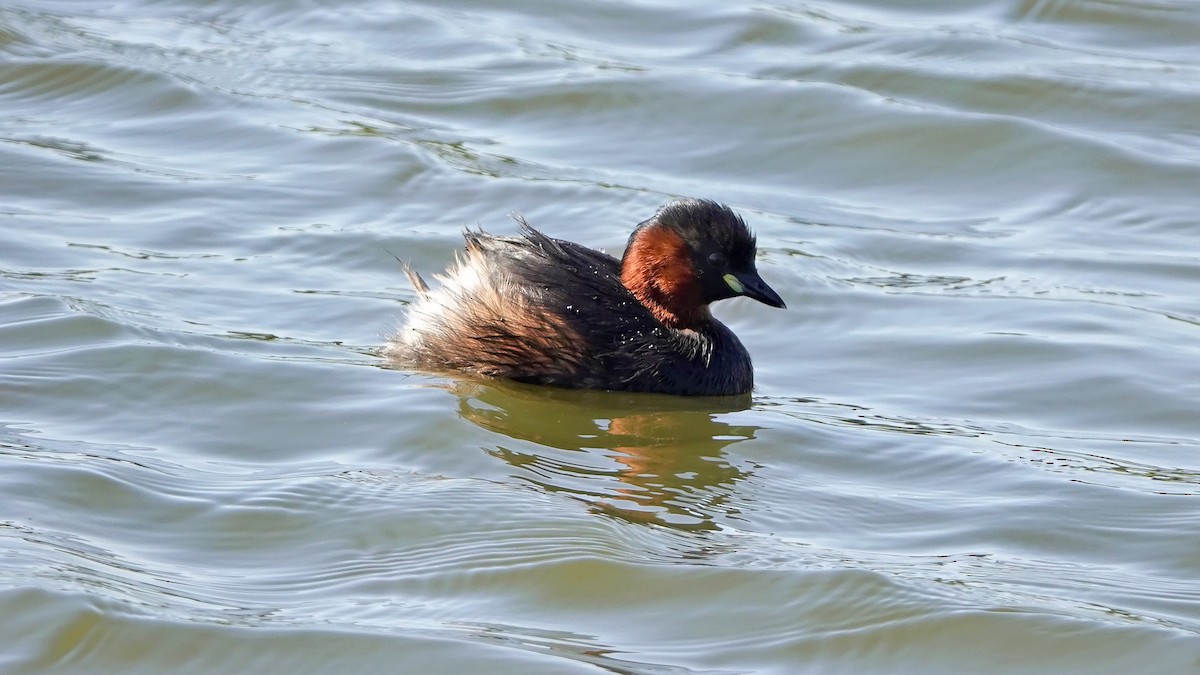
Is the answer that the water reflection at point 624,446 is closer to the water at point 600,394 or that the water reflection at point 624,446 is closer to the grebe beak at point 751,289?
the water at point 600,394

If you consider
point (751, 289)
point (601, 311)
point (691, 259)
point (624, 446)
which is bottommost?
point (624, 446)

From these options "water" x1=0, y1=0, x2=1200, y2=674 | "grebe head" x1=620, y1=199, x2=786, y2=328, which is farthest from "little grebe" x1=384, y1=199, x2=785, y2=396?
"water" x1=0, y1=0, x2=1200, y2=674

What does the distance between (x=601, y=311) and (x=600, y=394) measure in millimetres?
329

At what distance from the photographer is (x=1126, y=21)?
1196 cm

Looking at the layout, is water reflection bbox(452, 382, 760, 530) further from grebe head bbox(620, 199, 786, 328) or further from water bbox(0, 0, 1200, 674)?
grebe head bbox(620, 199, 786, 328)

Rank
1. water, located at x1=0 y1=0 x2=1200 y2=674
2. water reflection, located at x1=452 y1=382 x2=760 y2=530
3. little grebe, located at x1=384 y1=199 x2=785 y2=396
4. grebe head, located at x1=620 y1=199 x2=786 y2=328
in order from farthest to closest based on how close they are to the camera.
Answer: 1. grebe head, located at x1=620 y1=199 x2=786 y2=328
2. little grebe, located at x1=384 y1=199 x2=785 y2=396
3. water reflection, located at x1=452 y1=382 x2=760 y2=530
4. water, located at x1=0 y1=0 x2=1200 y2=674

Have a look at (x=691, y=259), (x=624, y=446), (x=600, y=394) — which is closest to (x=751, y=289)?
(x=691, y=259)

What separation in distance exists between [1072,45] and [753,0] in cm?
224

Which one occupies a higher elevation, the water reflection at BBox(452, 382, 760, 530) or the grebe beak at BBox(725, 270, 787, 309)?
the grebe beak at BBox(725, 270, 787, 309)

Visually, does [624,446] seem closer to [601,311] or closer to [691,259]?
[601,311]

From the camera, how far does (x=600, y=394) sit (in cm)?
720

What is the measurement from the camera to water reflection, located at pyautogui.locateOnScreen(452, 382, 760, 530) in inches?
236

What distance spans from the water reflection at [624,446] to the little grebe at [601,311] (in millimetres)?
101

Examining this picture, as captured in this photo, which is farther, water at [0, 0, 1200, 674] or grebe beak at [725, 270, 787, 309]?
grebe beak at [725, 270, 787, 309]
